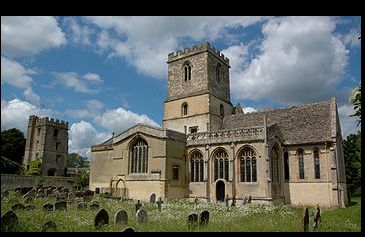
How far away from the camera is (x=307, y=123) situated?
2734 centimetres

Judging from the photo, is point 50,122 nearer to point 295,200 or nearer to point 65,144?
point 65,144

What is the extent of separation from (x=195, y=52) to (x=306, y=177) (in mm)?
16617

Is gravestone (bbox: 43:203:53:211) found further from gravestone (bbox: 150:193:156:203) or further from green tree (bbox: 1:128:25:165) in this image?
green tree (bbox: 1:128:25:165)

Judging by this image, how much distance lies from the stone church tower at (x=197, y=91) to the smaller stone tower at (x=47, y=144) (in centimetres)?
2373

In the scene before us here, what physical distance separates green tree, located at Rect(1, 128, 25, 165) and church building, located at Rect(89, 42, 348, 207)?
67.3 ft

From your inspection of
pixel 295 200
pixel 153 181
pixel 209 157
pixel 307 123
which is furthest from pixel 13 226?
pixel 307 123

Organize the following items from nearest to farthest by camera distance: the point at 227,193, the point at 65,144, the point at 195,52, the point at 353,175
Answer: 1. the point at 227,193
2. the point at 195,52
3. the point at 353,175
4. the point at 65,144

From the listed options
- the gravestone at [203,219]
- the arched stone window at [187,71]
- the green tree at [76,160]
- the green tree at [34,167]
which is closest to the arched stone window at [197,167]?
the arched stone window at [187,71]

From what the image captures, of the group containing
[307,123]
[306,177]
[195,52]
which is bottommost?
[306,177]

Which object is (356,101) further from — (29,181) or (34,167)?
(34,167)

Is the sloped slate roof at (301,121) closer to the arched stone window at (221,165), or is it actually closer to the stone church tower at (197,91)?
the stone church tower at (197,91)

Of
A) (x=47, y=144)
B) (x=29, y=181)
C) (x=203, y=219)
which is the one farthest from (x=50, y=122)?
(x=203, y=219)

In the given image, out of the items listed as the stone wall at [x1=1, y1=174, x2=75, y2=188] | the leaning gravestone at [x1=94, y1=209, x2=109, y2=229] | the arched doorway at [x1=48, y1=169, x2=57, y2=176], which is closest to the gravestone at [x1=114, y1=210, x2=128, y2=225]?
the leaning gravestone at [x1=94, y1=209, x2=109, y2=229]

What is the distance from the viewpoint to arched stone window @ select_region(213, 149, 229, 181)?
26172mm
